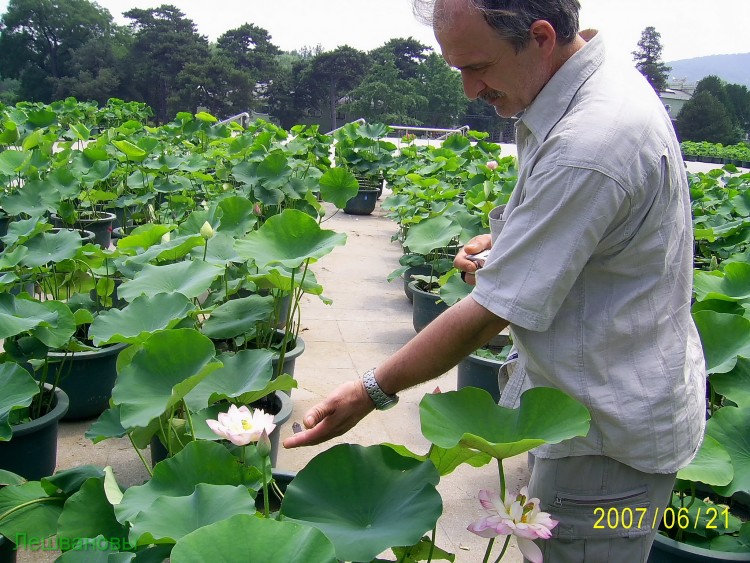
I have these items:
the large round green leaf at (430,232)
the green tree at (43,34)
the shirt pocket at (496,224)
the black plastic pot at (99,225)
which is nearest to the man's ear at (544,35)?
the shirt pocket at (496,224)

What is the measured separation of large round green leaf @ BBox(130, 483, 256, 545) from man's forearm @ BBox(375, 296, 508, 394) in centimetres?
24

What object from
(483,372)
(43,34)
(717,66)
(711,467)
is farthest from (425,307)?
(717,66)

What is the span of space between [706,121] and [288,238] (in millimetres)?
26654

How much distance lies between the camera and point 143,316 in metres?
1.49

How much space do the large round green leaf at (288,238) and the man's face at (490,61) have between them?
0.78 meters

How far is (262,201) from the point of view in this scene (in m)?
3.64

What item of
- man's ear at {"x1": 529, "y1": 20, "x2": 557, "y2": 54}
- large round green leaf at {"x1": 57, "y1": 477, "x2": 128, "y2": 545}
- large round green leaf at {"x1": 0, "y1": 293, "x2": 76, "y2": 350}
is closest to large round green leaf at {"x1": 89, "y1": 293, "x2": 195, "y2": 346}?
large round green leaf at {"x1": 0, "y1": 293, "x2": 76, "y2": 350}

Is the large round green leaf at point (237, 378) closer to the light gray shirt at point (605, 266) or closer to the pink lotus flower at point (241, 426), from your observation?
the pink lotus flower at point (241, 426)

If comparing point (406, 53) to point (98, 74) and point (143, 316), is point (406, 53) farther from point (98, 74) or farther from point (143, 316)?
point (143, 316)

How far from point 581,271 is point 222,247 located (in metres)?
1.41

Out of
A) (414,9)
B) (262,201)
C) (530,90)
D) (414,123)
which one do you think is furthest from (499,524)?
(414,123)

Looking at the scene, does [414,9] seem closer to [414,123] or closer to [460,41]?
[460,41]

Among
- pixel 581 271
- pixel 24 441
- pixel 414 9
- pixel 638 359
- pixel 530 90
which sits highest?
pixel 414 9

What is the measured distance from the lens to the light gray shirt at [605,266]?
84 cm
